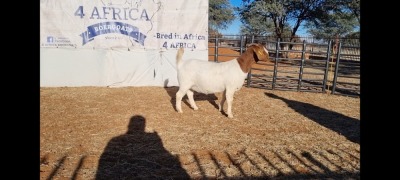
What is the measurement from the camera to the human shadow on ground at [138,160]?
3953 mm

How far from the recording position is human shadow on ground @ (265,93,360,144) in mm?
6172

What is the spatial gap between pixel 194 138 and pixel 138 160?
136 cm

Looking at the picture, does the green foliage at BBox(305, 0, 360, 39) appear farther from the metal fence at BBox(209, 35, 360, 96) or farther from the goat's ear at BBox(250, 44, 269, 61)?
the goat's ear at BBox(250, 44, 269, 61)

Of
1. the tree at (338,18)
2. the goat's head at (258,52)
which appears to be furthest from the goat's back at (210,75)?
the tree at (338,18)

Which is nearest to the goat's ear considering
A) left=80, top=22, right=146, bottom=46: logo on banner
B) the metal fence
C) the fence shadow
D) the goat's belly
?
the goat's belly

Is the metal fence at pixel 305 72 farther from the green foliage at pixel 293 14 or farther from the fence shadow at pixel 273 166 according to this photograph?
the green foliage at pixel 293 14

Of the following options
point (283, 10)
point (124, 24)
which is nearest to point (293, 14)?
point (283, 10)

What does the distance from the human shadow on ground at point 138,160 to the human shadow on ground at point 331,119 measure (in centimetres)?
352

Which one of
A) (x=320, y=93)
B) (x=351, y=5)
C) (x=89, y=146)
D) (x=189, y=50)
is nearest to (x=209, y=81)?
(x=89, y=146)

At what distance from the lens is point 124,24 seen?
10914mm

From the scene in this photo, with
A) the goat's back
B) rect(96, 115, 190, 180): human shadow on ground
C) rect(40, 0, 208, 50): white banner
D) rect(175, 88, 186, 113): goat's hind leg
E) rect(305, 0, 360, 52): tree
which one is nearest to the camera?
rect(96, 115, 190, 180): human shadow on ground

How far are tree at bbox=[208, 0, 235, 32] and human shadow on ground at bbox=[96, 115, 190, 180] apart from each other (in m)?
33.1
